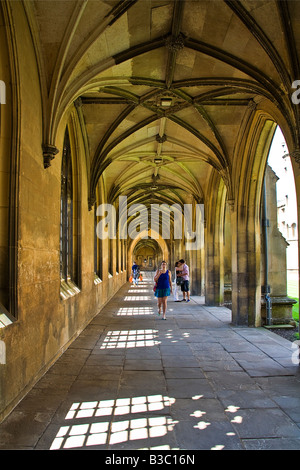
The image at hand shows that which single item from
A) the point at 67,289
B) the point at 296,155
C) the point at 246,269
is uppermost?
the point at 296,155

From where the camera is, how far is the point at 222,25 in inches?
214

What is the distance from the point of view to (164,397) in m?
3.83

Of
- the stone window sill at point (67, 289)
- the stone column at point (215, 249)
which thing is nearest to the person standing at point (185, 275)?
the stone column at point (215, 249)

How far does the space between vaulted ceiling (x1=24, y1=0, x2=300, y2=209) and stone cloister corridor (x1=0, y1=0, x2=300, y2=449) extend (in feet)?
0.09

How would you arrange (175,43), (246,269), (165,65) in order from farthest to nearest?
(246,269), (165,65), (175,43)

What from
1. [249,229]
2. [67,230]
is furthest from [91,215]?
[249,229]

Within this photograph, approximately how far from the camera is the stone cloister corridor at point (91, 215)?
11.3 ft

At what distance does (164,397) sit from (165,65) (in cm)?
549

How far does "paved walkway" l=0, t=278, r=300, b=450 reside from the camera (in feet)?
9.56

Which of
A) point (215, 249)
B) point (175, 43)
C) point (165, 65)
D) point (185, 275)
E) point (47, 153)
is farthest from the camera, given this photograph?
point (185, 275)

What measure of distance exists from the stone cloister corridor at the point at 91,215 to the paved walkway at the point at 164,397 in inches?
0.9

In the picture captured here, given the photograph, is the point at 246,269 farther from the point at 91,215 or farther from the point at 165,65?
the point at 165,65

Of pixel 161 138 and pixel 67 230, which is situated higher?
pixel 161 138
